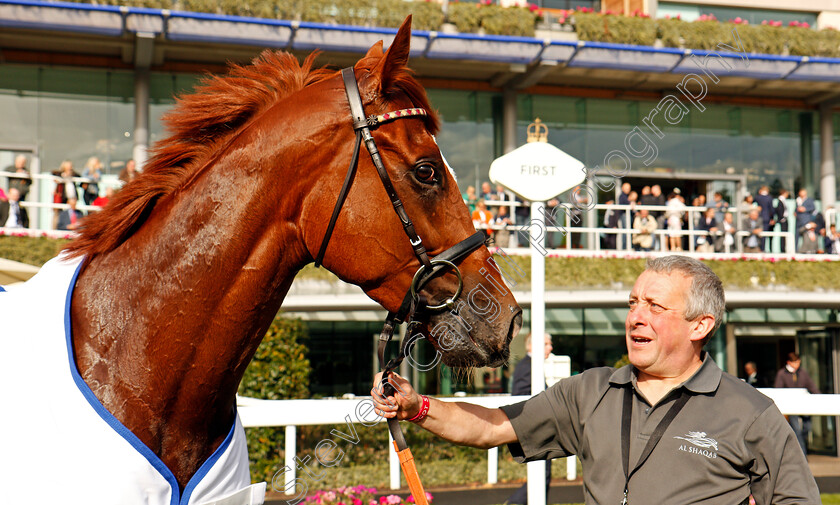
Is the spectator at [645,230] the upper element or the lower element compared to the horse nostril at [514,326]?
upper

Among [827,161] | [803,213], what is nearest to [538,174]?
[803,213]

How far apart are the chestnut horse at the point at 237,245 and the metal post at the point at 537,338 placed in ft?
6.14

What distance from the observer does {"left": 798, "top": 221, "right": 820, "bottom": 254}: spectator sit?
12992mm

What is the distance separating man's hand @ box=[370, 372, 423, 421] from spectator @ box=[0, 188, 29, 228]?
918 centimetres

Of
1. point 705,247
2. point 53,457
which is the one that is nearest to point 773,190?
point 705,247

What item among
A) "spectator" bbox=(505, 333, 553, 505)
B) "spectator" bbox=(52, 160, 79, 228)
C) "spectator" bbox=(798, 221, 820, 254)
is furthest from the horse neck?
"spectator" bbox=(798, 221, 820, 254)

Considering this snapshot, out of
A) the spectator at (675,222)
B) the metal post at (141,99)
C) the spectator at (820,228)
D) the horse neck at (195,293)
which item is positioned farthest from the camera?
the metal post at (141,99)

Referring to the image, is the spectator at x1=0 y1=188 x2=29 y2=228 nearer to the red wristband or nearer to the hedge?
the hedge

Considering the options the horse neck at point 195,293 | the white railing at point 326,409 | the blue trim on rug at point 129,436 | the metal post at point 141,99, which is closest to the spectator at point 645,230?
the white railing at point 326,409

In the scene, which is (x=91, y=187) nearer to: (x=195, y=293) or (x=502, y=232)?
(x=502, y=232)

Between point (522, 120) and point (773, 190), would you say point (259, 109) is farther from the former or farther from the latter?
point (773, 190)

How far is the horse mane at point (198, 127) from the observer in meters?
1.83

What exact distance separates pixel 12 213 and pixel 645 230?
9.81 metres

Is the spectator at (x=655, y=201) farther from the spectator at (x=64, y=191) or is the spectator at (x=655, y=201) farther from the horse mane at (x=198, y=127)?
the horse mane at (x=198, y=127)
